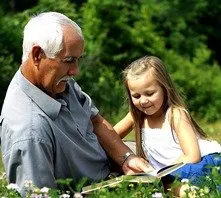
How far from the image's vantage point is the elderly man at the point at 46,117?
416 centimetres

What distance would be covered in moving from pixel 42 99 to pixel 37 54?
9.3 inches

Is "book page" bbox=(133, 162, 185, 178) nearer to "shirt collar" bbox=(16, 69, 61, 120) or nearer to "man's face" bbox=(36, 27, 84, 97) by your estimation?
"shirt collar" bbox=(16, 69, 61, 120)

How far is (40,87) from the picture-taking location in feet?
14.6

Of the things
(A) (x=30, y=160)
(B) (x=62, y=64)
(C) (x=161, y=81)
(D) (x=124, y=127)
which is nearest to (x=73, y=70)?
(B) (x=62, y=64)

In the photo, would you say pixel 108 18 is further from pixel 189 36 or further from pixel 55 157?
pixel 55 157

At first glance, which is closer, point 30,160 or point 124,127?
point 30,160

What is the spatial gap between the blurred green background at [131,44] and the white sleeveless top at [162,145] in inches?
161

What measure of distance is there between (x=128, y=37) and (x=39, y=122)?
8.92 metres

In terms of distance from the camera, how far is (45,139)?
421 centimetres

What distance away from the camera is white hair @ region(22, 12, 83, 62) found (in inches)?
171

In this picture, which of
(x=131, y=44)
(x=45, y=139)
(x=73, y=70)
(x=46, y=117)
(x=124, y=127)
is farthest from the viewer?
(x=131, y=44)

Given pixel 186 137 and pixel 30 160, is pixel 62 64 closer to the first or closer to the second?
pixel 30 160

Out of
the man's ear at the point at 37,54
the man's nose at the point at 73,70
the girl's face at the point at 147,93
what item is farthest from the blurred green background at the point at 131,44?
the man's ear at the point at 37,54

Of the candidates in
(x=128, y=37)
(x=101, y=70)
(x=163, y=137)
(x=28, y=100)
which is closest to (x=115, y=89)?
(x=101, y=70)
